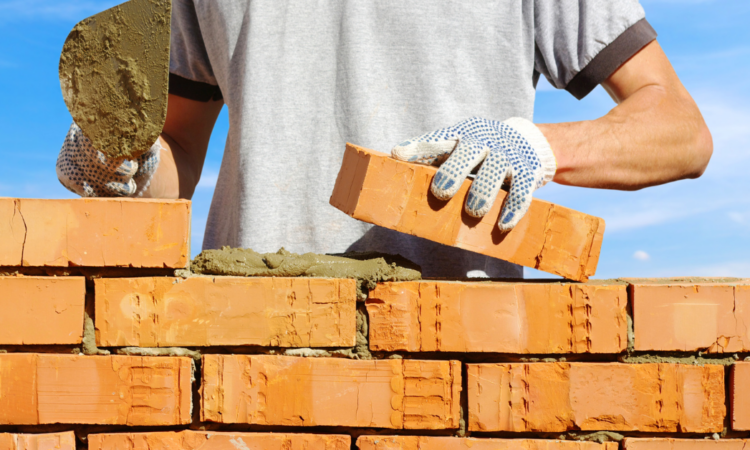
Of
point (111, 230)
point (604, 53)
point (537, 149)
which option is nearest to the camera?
point (111, 230)

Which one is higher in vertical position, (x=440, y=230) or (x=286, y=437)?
(x=440, y=230)

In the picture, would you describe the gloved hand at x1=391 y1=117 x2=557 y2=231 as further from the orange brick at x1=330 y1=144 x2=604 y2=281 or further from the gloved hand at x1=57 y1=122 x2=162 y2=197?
the gloved hand at x1=57 y1=122 x2=162 y2=197

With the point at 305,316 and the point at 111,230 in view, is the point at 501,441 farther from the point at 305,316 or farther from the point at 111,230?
the point at 111,230

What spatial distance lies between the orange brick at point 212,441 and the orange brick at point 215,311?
0.83 feet

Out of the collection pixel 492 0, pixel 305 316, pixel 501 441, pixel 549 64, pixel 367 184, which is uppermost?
pixel 492 0

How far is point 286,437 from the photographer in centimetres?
142

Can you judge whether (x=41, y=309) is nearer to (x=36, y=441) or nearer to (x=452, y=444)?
(x=36, y=441)

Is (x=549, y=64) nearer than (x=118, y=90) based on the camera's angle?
No

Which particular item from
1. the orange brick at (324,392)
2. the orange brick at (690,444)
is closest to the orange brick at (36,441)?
the orange brick at (324,392)

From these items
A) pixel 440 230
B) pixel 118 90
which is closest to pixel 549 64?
pixel 440 230

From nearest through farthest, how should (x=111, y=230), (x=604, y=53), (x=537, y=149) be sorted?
(x=111, y=230)
(x=537, y=149)
(x=604, y=53)

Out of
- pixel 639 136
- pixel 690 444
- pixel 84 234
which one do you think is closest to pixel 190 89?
pixel 84 234

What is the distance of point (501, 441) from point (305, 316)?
650 mm

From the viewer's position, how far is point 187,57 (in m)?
2.58
